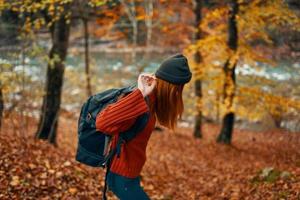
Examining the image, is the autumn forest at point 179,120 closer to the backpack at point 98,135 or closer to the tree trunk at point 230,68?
the tree trunk at point 230,68

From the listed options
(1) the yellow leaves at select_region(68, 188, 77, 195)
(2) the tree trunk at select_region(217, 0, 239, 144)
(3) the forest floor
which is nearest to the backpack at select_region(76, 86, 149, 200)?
(3) the forest floor

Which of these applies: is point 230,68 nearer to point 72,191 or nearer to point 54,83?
point 54,83

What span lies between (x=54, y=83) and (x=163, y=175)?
3.50 meters

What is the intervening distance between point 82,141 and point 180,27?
32.2 meters

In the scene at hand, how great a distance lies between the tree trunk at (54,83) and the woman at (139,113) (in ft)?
21.9

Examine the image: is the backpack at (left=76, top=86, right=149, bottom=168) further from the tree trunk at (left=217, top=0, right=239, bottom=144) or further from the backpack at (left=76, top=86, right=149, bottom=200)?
Result: the tree trunk at (left=217, top=0, right=239, bottom=144)

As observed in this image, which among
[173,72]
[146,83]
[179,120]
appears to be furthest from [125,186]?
[179,120]

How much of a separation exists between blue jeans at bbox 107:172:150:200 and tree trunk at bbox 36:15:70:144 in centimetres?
658

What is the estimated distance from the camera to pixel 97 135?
12.8 ft

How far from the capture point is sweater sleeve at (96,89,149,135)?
3.60 meters

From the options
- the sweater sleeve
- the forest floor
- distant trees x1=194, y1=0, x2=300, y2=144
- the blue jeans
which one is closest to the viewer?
the sweater sleeve

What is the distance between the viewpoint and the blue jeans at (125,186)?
3.96 m

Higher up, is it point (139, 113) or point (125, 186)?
point (139, 113)

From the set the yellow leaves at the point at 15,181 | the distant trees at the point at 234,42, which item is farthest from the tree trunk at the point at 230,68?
the yellow leaves at the point at 15,181
